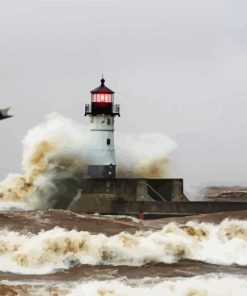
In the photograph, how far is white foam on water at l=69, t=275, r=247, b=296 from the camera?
12.4m

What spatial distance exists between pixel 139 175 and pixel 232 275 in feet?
52.8

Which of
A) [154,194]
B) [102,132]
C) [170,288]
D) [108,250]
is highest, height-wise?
[102,132]

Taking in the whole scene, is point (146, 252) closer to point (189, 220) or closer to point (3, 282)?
point (3, 282)

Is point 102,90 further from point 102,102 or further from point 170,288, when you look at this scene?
point 170,288

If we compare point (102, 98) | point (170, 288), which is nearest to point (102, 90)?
point (102, 98)

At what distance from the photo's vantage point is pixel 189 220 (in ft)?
72.8

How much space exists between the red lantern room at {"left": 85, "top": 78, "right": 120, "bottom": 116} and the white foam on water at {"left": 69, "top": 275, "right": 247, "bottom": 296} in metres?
13.6

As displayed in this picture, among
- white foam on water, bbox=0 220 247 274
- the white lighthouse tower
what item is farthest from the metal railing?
white foam on water, bbox=0 220 247 274

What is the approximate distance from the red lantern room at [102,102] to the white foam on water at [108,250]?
26.5 feet

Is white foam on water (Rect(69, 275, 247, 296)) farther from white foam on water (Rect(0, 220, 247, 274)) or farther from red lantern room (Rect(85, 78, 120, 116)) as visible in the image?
red lantern room (Rect(85, 78, 120, 116))

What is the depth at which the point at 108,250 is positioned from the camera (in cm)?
1683

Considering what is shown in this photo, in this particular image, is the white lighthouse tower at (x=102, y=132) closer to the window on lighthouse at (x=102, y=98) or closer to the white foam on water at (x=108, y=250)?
the window on lighthouse at (x=102, y=98)

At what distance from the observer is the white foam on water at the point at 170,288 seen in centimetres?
1245

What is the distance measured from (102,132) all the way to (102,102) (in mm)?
1035
